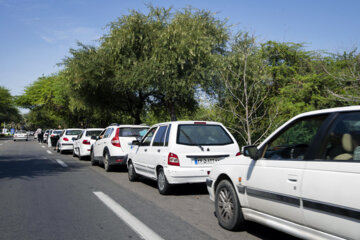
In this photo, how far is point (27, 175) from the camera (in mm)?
11477

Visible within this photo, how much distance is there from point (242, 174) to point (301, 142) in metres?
0.88

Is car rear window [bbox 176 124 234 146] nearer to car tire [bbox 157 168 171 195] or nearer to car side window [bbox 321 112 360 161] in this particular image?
car tire [bbox 157 168 171 195]

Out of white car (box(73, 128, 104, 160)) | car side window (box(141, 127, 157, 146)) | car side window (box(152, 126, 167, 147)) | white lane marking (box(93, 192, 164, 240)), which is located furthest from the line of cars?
white car (box(73, 128, 104, 160))

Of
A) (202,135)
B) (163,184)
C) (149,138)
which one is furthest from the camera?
(149,138)

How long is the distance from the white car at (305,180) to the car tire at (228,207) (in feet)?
0.04

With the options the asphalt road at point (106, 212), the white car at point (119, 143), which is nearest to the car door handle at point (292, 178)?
the asphalt road at point (106, 212)

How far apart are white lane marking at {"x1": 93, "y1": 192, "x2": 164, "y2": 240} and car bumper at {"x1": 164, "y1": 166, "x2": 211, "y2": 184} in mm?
1266

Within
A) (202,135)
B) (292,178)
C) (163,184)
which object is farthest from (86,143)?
(292,178)

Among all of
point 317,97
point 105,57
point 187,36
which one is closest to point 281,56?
point 317,97

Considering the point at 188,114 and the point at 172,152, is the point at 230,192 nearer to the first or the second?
the point at 172,152

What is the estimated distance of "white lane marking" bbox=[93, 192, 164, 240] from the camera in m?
4.93

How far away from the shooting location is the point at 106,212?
635 centimetres

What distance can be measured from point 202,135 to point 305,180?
14.5ft

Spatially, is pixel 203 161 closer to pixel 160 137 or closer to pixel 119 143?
pixel 160 137
